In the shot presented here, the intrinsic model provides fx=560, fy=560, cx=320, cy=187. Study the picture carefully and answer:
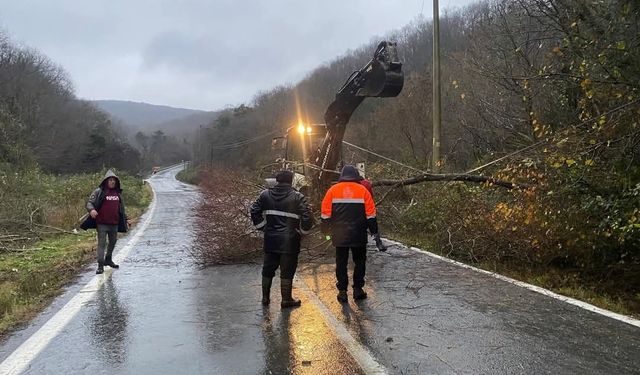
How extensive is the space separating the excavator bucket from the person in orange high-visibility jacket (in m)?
2.42

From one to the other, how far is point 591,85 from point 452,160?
16.6 m

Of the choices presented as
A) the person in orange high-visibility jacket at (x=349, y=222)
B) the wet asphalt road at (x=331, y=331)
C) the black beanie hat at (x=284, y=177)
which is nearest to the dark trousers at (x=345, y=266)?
the person in orange high-visibility jacket at (x=349, y=222)

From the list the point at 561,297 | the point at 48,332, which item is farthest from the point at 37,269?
the point at 561,297

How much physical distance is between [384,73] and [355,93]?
3.73ft

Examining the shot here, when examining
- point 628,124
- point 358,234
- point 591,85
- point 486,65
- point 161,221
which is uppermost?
point 486,65

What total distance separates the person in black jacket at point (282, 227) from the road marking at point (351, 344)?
398 mm

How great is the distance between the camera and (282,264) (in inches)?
269

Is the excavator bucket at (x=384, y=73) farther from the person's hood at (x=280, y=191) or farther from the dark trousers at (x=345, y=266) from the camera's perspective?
the dark trousers at (x=345, y=266)

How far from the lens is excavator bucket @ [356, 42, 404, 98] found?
896 cm

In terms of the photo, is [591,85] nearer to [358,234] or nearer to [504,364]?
[358,234]

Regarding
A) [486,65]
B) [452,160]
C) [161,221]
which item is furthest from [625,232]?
[452,160]

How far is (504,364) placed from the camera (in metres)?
4.61

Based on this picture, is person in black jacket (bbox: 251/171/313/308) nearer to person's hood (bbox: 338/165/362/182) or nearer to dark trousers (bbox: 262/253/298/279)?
dark trousers (bbox: 262/253/298/279)

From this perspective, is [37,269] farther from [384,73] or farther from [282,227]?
[384,73]
